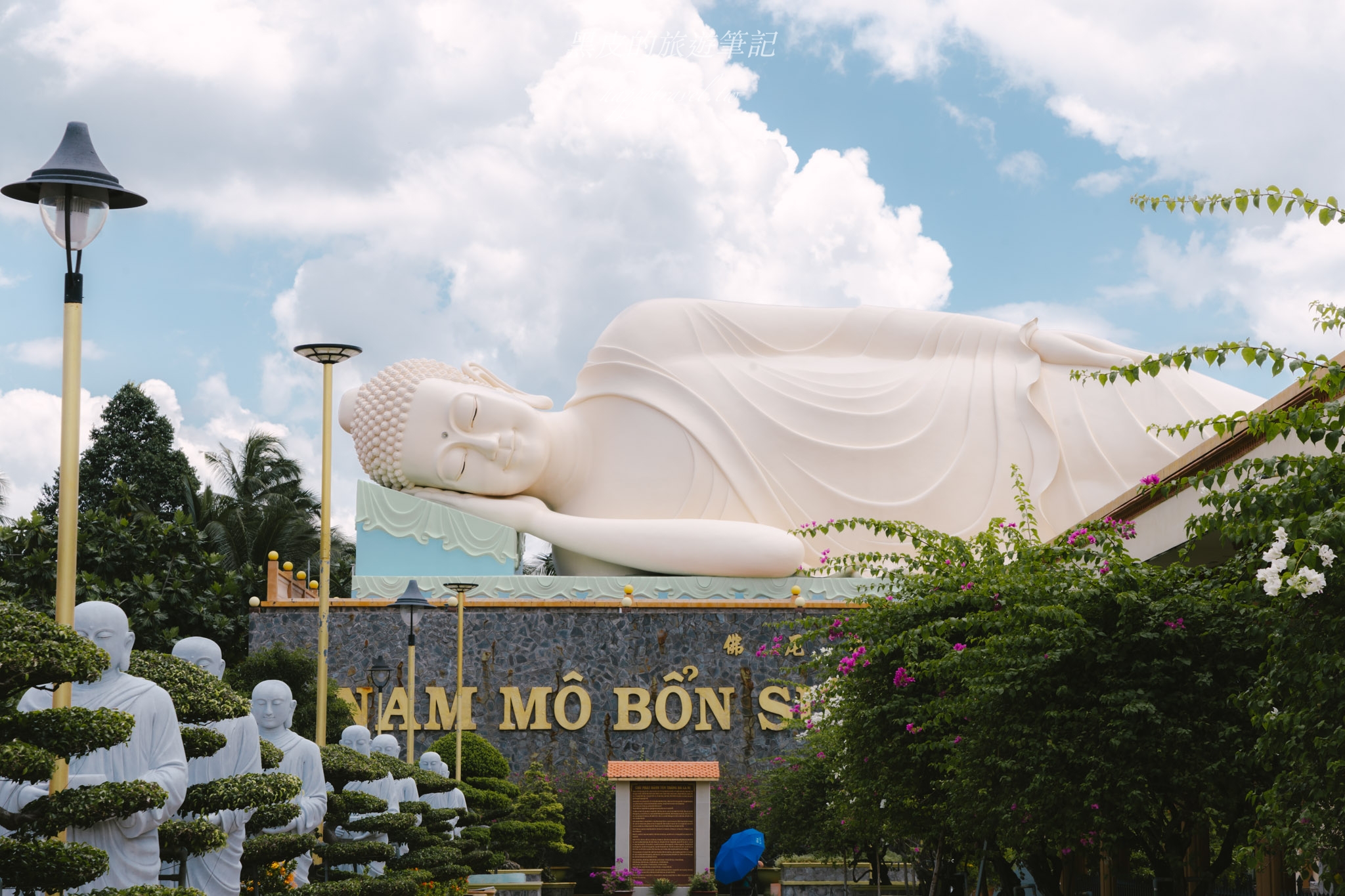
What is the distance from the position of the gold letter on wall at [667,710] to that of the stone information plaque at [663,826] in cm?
141

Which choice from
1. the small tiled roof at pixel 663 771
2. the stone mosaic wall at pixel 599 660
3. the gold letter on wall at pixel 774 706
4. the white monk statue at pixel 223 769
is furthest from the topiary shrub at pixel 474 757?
the white monk statue at pixel 223 769

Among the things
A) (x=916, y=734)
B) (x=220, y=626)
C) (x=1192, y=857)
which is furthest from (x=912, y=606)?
(x=220, y=626)

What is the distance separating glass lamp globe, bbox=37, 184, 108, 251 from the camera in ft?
18.5

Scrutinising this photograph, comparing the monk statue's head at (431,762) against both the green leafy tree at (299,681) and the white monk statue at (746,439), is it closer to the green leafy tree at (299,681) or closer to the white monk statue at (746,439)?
the green leafy tree at (299,681)

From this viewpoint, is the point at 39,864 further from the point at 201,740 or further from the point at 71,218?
the point at 71,218

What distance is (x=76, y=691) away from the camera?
609 cm

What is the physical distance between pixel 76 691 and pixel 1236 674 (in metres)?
5.55

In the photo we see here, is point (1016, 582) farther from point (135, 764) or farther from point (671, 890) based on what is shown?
point (671, 890)

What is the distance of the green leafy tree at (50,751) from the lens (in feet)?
15.0

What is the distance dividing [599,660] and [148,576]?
10.2m

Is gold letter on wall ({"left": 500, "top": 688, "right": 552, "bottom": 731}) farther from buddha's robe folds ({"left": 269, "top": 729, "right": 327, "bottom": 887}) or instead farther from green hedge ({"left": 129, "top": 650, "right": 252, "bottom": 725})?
green hedge ({"left": 129, "top": 650, "right": 252, "bottom": 725})

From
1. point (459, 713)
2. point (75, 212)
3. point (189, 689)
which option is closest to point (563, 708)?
point (459, 713)

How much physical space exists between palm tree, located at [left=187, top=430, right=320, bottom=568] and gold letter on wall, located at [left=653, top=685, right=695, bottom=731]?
514 inches

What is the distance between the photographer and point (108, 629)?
20.1 feet
